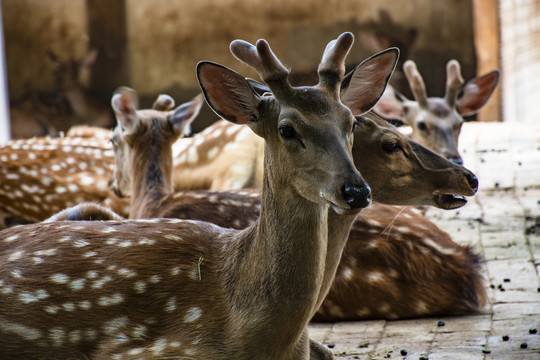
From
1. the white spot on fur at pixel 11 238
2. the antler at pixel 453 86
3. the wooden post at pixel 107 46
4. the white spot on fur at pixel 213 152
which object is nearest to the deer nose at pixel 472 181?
the white spot on fur at pixel 11 238

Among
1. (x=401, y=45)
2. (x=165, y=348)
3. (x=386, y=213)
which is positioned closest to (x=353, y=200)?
(x=165, y=348)

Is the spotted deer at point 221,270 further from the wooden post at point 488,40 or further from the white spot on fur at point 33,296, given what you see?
the wooden post at point 488,40

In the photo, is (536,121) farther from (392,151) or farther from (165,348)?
(165,348)

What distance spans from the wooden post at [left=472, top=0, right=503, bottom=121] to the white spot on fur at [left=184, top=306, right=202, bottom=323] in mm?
8156

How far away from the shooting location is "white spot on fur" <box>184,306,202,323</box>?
3168mm

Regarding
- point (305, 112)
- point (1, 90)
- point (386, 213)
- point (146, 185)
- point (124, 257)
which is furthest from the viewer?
point (1, 90)

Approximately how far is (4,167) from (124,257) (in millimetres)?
3890

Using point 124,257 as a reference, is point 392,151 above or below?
above

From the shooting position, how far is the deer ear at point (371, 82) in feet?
11.9

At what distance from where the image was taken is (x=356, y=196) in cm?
274

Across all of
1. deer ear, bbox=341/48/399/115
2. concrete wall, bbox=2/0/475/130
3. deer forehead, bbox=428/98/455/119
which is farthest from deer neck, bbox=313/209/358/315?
concrete wall, bbox=2/0/475/130

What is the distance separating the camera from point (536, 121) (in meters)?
10.3

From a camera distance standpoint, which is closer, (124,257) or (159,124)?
(124,257)

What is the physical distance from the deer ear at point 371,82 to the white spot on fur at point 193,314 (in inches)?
42.4
